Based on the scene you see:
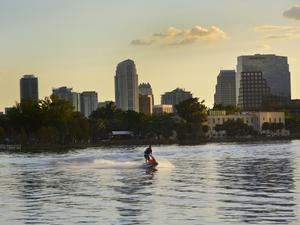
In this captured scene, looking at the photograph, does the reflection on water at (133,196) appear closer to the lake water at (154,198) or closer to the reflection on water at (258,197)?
the lake water at (154,198)

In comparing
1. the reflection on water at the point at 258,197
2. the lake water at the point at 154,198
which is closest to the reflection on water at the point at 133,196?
the lake water at the point at 154,198

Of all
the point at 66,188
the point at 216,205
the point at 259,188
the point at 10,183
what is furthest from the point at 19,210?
the point at 10,183

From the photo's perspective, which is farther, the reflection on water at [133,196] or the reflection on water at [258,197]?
the reflection on water at [133,196]

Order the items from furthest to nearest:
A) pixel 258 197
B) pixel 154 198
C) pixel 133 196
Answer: pixel 133 196
pixel 154 198
pixel 258 197

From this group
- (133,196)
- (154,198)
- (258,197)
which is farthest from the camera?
(133,196)

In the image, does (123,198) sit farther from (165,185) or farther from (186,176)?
(186,176)

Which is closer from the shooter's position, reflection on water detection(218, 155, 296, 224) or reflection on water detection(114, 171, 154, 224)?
reflection on water detection(218, 155, 296, 224)

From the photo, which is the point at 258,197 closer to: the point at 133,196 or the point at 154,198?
the point at 154,198

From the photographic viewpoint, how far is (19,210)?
3675 centimetres

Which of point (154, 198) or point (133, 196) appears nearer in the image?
point (154, 198)

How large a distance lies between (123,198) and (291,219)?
39.1ft

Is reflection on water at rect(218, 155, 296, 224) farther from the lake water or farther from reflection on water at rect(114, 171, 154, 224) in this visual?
reflection on water at rect(114, 171, 154, 224)

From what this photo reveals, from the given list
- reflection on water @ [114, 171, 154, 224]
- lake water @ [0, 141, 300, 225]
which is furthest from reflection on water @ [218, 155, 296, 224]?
reflection on water @ [114, 171, 154, 224]

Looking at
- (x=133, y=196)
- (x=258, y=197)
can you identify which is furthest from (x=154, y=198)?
(x=258, y=197)
